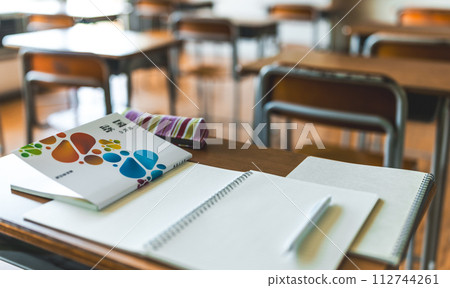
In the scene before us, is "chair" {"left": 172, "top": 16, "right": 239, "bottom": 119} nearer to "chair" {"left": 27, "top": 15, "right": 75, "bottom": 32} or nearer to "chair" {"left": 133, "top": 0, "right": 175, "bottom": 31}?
"chair" {"left": 27, "top": 15, "right": 75, "bottom": 32}

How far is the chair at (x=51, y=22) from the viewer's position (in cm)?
342

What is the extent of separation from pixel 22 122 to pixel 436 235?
9.52 feet

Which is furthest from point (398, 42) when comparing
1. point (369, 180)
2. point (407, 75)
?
point (369, 180)

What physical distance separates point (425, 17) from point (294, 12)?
1530 mm

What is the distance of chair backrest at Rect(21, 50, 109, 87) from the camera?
2.17 m

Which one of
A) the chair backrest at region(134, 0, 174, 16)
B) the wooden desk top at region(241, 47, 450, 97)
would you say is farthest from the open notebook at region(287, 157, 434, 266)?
the chair backrest at region(134, 0, 174, 16)

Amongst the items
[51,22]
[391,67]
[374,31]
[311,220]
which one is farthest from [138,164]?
[51,22]

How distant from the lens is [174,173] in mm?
730

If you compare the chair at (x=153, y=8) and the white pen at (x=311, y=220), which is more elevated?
the chair at (x=153, y=8)

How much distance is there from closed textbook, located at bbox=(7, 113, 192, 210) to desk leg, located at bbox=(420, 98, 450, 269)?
1.05m

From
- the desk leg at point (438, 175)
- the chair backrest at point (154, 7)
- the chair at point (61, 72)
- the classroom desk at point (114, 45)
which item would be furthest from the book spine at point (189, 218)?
the chair backrest at point (154, 7)

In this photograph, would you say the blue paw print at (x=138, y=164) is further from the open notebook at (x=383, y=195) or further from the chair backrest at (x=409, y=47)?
the chair backrest at (x=409, y=47)
